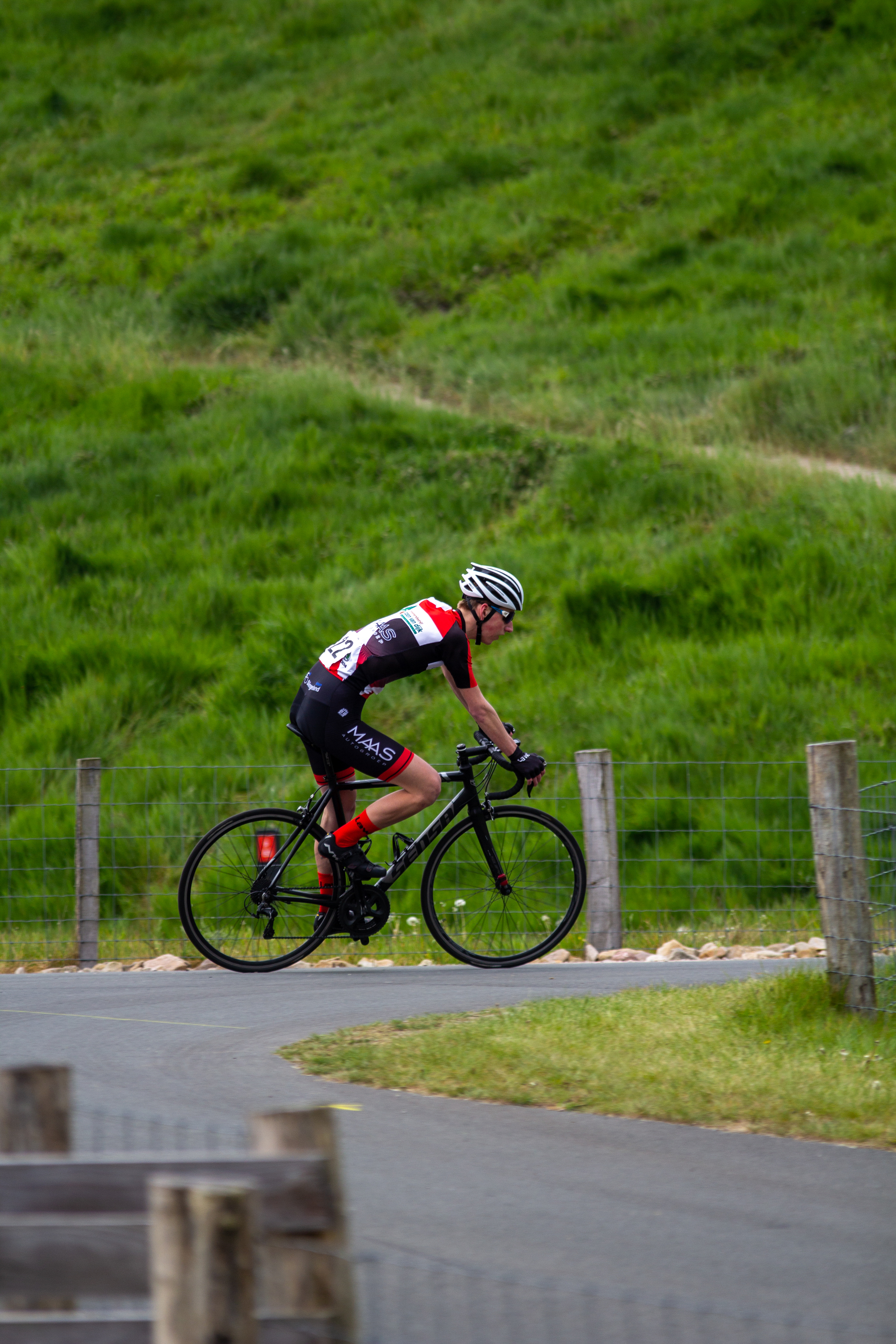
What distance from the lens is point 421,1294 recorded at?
151 inches

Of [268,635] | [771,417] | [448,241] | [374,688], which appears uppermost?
[448,241]

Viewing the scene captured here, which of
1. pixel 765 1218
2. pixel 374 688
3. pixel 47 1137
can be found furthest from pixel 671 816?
pixel 47 1137

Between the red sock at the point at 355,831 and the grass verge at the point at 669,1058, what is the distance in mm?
1545

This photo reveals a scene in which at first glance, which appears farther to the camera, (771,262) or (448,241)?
(448,241)

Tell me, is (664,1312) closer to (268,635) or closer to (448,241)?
(268,635)

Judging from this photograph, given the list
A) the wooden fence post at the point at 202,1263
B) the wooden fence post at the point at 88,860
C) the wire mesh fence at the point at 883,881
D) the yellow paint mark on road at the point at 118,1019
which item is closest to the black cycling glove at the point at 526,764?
the wire mesh fence at the point at 883,881

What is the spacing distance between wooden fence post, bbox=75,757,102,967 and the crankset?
7.72ft

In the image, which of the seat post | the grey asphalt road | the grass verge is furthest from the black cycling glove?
the grass verge

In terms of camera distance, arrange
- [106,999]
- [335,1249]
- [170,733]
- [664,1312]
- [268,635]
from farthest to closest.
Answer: [268,635], [170,733], [106,999], [664,1312], [335,1249]

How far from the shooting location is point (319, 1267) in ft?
8.18

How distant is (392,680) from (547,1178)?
3.93 metres

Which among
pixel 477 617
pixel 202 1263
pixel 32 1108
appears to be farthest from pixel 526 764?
pixel 202 1263

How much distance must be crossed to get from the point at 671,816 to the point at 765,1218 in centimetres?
790

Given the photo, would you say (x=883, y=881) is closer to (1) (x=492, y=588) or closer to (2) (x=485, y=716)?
(2) (x=485, y=716)
